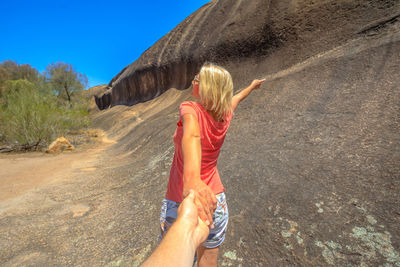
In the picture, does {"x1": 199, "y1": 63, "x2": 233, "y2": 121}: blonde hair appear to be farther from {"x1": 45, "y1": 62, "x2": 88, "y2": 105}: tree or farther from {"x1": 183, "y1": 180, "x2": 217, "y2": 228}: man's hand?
{"x1": 45, "y1": 62, "x2": 88, "y2": 105}: tree

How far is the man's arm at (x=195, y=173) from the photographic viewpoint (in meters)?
0.83

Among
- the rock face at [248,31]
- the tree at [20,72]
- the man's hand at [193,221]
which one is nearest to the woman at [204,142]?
the man's hand at [193,221]

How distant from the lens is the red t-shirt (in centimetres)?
112

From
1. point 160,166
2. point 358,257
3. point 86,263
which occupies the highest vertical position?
point 160,166

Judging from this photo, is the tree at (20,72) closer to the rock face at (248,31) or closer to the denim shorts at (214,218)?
the rock face at (248,31)

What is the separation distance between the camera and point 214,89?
114cm

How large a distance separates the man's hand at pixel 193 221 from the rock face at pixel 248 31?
18.2ft

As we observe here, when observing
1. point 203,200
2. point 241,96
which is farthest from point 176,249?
point 241,96

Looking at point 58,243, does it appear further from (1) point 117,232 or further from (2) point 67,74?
(2) point 67,74

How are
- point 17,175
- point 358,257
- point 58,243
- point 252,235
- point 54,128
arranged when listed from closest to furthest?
point 358,257
point 252,235
point 58,243
point 17,175
point 54,128

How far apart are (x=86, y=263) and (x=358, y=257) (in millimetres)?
2421

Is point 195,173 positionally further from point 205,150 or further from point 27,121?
point 27,121

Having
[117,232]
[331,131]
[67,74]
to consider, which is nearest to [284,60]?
[331,131]

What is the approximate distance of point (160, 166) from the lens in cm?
409
